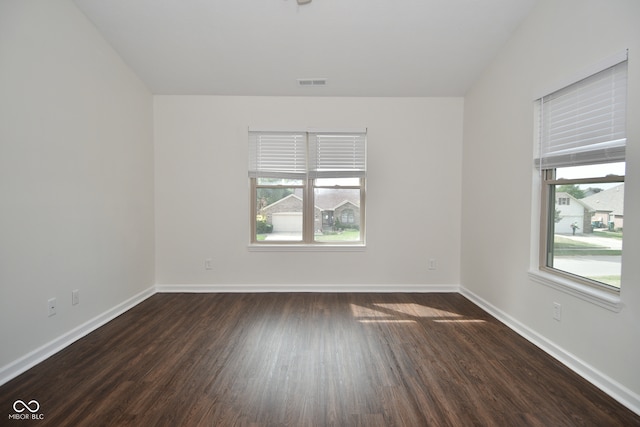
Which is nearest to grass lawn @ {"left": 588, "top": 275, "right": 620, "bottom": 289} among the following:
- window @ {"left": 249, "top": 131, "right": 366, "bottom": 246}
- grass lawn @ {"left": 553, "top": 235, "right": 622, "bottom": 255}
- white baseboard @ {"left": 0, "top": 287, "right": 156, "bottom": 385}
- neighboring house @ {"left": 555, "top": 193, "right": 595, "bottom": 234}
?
grass lawn @ {"left": 553, "top": 235, "right": 622, "bottom": 255}

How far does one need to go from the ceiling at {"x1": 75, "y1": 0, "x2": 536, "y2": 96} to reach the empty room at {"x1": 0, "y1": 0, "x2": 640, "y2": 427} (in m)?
0.02

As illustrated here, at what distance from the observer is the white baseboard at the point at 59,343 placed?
211 cm

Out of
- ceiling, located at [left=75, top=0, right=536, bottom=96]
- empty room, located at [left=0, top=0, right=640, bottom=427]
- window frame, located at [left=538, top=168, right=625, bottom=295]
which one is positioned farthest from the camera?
ceiling, located at [left=75, top=0, right=536, bottom=96]

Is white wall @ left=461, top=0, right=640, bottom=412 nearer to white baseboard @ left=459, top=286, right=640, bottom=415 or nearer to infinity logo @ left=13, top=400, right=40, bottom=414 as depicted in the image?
white baseboard @ left=459, top=286, right=640, bottom=415

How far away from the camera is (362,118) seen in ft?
13.3

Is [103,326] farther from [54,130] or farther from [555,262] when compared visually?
→ [555,262]

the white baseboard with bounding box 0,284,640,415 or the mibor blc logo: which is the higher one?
the white baseboard with bounding box 0,284,640,415

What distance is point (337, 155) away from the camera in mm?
4098

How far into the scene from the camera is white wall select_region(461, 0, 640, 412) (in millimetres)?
1894

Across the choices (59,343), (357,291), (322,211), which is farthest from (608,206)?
(59,343)

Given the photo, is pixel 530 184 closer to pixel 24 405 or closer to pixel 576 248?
pixel 576 248

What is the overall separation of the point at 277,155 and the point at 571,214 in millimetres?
3251

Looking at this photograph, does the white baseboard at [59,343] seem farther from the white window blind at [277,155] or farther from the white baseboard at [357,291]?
the white window blind at [277,155]

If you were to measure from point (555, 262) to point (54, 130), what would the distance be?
4497 millimetres
